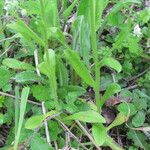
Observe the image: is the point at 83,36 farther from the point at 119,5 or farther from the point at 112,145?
the point at 112,145

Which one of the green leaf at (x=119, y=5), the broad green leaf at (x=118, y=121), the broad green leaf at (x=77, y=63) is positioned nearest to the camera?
the broad green leaf at (x=77, y=63)

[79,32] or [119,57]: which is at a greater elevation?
[79,32]

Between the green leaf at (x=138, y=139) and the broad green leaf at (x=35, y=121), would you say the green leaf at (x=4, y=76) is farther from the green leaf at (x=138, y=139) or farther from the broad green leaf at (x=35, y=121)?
the green leaf at (x=138, y=139)

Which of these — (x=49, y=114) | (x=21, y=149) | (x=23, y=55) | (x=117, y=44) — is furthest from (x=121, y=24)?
(x=21, y=149)

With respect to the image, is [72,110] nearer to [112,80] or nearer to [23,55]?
[112,80]

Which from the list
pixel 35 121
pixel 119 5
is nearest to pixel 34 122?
pixel 35 121

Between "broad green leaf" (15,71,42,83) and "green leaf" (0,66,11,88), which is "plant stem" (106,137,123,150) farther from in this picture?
"green leaf" (0,66,11,88)

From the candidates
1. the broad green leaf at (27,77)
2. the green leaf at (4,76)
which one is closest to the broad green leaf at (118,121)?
the broad green leaf at (27,77)

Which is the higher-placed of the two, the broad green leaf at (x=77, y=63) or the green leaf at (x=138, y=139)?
the broad green leaf at (x=77, y=63)
